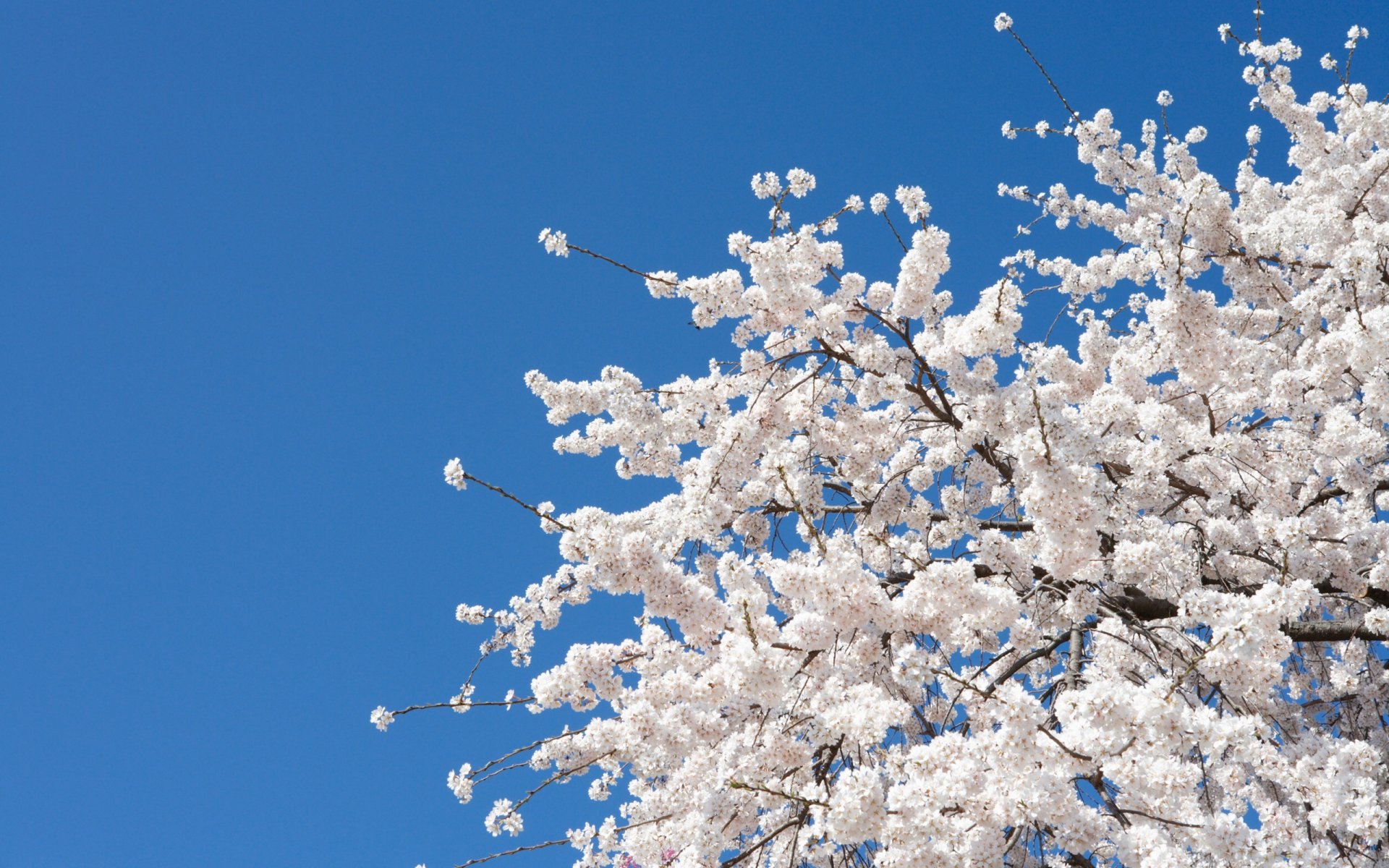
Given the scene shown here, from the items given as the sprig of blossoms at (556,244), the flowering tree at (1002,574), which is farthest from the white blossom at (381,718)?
the sprig of blossoms at (556,244)

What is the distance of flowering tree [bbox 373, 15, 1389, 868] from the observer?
4.18m

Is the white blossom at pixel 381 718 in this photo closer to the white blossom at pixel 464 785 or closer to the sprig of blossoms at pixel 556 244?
the white blossom at pixel 464 785

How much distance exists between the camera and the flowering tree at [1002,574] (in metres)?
4.18

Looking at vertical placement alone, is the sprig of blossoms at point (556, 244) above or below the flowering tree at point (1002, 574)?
above

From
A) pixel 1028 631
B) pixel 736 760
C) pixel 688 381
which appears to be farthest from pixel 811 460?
pixel 736 760

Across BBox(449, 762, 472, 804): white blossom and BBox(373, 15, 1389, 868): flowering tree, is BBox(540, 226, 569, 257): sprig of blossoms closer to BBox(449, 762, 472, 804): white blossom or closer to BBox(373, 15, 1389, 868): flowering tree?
BBox(373, 15, 1389, 868): flowering tree

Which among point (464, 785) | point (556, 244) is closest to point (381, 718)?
point (464, 785)

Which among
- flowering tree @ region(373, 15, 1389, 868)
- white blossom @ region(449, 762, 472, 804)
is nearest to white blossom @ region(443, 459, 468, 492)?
flowering tree @ region(373, 15, 1389, 868)

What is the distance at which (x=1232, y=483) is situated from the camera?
6.56 metres

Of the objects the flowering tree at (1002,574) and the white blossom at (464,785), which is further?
the white blossom at (464,785)

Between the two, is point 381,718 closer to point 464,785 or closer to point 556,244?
point 464,785

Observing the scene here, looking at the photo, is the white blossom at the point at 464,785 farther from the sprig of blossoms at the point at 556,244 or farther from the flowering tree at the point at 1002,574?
the sprig of blossoms at the point at 556,244

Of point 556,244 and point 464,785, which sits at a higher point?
point 556,244

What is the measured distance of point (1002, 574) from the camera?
593 cm
